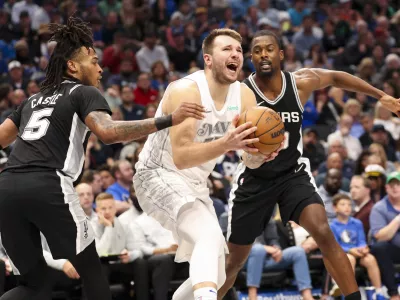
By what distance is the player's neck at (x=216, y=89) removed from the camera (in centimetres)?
609

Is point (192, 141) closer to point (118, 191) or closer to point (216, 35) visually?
point (216, 35)

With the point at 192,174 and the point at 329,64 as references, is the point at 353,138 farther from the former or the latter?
the point at 192,174

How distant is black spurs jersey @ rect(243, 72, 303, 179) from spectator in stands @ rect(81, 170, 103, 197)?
3541 millimetres

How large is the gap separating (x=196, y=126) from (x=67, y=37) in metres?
1.13

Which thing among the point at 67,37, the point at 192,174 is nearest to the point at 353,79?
the point at 192,174

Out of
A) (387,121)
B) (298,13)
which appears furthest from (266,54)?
(298,13)

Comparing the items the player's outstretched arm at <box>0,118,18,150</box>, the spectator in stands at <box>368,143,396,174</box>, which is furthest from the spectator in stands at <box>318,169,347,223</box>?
the player's outstretched arm at <box>0,118,18,150</box>

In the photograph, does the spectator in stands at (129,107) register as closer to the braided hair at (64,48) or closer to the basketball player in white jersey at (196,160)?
the basketball player in white jersey at (196,160)

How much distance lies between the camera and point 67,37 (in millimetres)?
5883

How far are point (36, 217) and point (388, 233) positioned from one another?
5.25 m

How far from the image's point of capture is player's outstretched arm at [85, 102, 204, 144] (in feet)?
16.8

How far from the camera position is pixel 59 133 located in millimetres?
5574

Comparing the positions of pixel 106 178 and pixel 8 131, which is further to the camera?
pixel 106 178

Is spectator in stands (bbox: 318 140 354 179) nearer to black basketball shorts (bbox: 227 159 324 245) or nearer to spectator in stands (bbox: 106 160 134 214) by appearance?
spectator in stands (bbox: 106 160 134 214)
